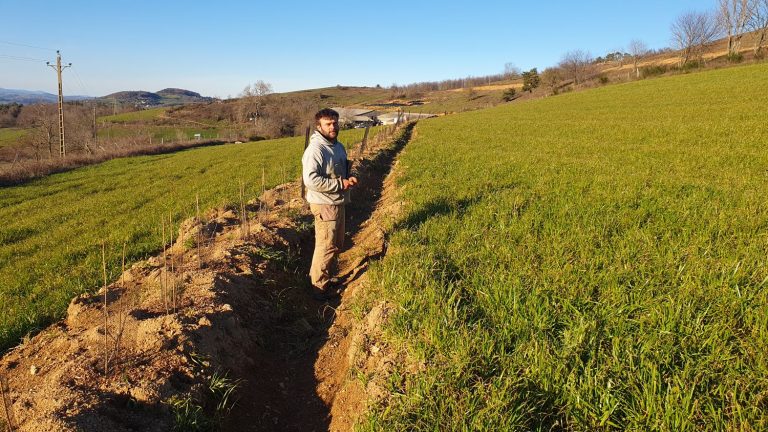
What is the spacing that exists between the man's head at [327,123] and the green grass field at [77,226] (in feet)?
13.6

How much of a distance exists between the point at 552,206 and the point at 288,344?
14.6ft

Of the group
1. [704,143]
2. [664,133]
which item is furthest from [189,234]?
[664,133]

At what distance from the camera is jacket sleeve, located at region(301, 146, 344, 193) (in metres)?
5.16

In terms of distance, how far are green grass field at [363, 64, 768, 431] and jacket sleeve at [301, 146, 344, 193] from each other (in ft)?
3.79

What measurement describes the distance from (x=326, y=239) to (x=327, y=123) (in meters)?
1.52

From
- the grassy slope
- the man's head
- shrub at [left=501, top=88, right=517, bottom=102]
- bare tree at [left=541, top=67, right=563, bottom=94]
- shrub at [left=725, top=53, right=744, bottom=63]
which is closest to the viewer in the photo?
the man's head

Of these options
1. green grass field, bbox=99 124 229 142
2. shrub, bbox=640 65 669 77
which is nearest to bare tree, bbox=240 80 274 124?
green grass field, bbox=99 124 229 142

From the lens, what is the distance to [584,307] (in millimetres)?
3336

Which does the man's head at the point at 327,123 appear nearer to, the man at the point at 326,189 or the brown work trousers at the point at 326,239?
the man at the point at 326,189

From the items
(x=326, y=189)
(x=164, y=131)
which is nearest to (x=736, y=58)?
(x=326, y=189)

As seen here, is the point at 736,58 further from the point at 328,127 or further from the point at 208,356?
the point at 208,356

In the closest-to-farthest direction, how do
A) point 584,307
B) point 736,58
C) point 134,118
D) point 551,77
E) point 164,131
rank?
point 584,307
point 736,58
point 164,131
point 551,77
point 134,118

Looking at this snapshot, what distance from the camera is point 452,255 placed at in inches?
189

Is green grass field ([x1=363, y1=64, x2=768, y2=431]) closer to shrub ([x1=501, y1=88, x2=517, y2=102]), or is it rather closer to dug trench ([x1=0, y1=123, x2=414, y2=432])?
dug trench ([x1=0, y1=123, x2=414, y2=432])
